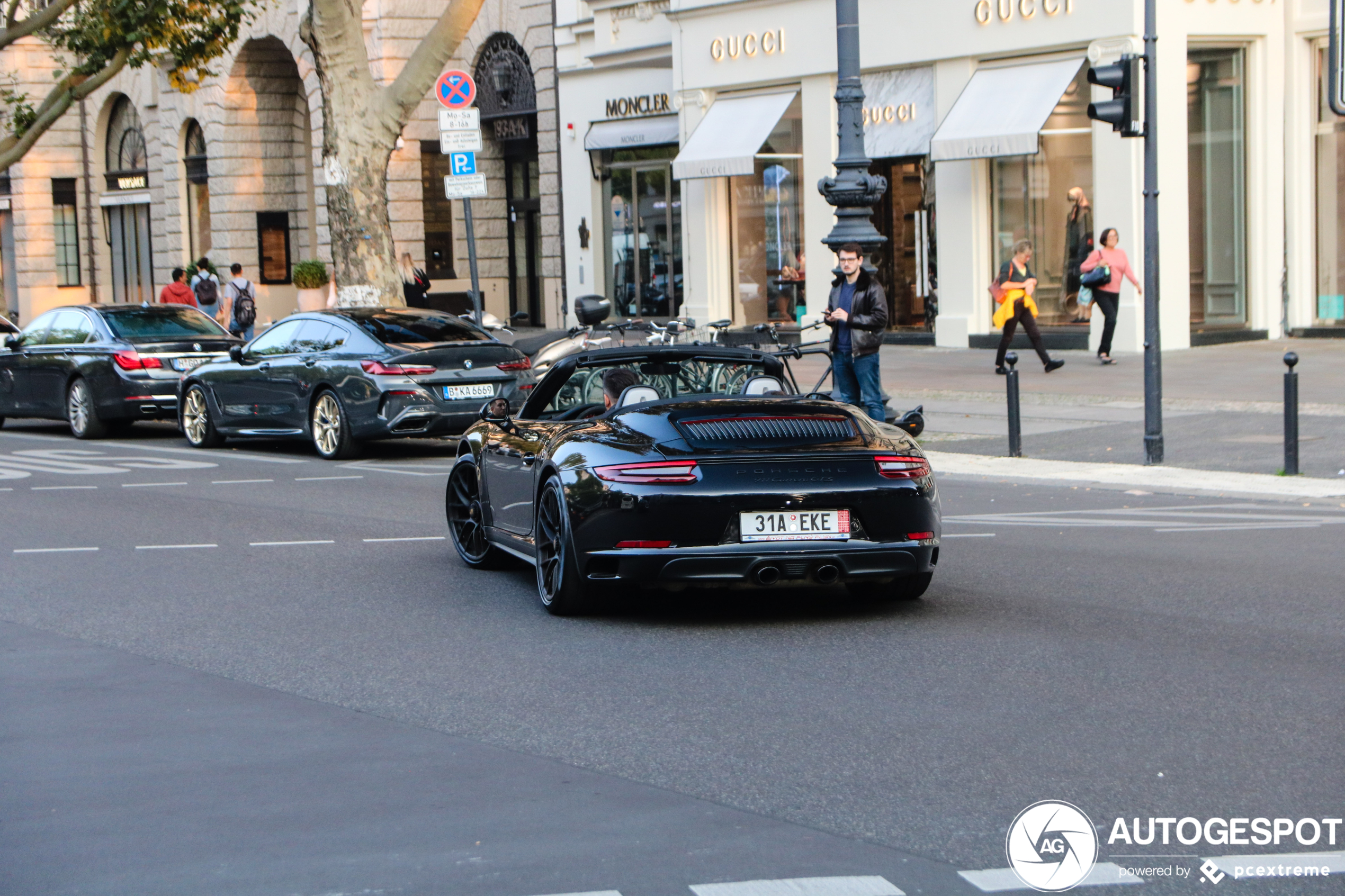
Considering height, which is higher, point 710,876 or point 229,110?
point 229,110

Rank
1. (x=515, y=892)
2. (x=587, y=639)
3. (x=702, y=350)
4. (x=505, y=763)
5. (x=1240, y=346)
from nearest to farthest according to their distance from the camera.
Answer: (x=515, y=892) → (x=505, y=763) → (x=587, y=639) → (x=702, y=350) → (x=1240, y=346)

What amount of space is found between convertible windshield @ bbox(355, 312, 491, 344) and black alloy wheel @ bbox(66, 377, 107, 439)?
4352 millimetres

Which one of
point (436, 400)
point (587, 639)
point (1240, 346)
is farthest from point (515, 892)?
point (1240, 346)

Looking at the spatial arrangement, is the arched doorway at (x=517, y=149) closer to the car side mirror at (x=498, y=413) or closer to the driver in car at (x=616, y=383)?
the car side mirror at (x=498, y=413)

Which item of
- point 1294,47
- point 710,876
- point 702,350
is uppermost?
point 1294,47

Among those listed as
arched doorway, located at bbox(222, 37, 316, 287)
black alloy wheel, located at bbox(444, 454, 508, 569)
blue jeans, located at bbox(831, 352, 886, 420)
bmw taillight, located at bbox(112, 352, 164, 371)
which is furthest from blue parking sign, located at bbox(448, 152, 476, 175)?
arched doorway, located at bbox(222, 37, 316, 287)

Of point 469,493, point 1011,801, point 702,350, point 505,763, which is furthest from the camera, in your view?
point 469,493

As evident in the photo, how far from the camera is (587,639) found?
7.73 metres

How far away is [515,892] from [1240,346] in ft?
66.8

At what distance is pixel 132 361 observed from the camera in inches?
767

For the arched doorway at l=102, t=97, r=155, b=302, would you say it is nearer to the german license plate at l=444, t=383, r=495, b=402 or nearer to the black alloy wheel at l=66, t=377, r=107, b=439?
the black alloy wheel at l=66, t=377, r=107, b=439

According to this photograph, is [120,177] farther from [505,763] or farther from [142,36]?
[505,763]

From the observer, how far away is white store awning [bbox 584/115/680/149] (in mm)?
30031

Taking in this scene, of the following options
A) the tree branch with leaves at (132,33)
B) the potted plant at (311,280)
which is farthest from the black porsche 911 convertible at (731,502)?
the potted plant at (311,280)
